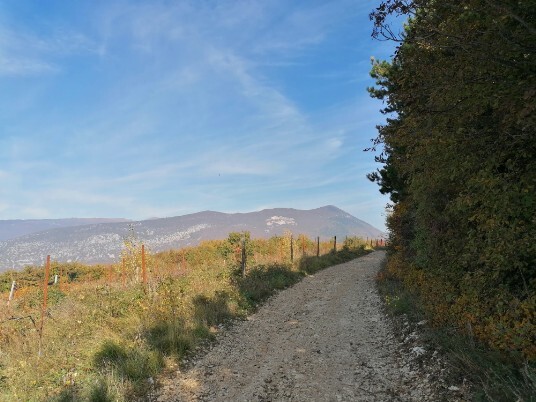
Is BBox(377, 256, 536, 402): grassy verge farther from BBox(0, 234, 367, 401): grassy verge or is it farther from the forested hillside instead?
BBox(0, 234, 367, 401): grassy verge

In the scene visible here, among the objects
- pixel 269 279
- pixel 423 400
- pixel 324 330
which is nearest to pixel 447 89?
pixel 423 400

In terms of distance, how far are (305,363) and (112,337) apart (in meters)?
4.21

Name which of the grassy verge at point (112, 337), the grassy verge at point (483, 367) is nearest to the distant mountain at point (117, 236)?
the grassy verge at point (112, 337)

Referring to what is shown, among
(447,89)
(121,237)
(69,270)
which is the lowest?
(69,270)

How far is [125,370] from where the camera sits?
20.8ft

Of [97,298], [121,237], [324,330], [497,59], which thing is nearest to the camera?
[497,59]

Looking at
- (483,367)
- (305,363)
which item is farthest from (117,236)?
(483,367)

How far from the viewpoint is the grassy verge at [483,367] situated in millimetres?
3911

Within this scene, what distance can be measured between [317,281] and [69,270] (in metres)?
35.4

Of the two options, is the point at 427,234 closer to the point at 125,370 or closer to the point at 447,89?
the point at 447,89

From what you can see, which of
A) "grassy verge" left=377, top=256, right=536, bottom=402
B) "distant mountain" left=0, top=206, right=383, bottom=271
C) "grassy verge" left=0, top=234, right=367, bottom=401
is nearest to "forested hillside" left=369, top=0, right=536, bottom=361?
"grassy verge" left=377, top=256, right=536, bottom=402

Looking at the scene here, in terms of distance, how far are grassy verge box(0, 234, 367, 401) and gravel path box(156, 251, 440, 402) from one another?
24.9 inches

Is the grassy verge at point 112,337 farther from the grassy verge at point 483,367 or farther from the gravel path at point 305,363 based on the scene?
the grassy verge at point 483,367

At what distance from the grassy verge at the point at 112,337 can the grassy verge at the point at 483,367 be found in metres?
5.06
